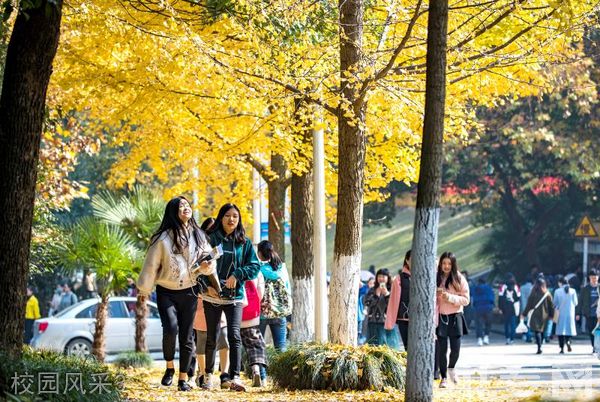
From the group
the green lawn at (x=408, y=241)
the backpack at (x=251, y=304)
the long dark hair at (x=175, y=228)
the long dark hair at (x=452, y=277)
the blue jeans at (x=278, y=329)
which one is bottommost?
the blue jeans at (x=278, y=329)

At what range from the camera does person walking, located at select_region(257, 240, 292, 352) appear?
1603 centimetres

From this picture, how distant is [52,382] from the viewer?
1020cm

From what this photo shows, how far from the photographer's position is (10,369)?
1011cm

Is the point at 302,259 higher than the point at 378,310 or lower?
higher

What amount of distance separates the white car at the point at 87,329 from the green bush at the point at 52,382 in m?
16.2

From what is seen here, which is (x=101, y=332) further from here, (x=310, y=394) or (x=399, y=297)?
(x=310, y=394)

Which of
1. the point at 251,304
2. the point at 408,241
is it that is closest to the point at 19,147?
the point at 251,304

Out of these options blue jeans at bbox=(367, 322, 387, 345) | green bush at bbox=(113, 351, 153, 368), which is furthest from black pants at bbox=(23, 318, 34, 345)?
blue jeans at bbox=(367, 322, 387, 345)

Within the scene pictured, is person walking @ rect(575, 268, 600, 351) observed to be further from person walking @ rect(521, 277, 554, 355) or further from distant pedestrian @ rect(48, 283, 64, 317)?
distant pedestrian @ rect(48, 283, 64, 317)

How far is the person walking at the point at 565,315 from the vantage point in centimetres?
2733

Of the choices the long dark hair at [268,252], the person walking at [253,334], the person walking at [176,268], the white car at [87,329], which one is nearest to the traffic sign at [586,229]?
the white car at [87,329]

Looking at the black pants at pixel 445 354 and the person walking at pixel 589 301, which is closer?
the black pants at pixel 445 354

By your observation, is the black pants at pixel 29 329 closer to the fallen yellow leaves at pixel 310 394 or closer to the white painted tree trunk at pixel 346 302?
the fallen yellow leaves at pixel 310 394

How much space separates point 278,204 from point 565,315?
7929mm
